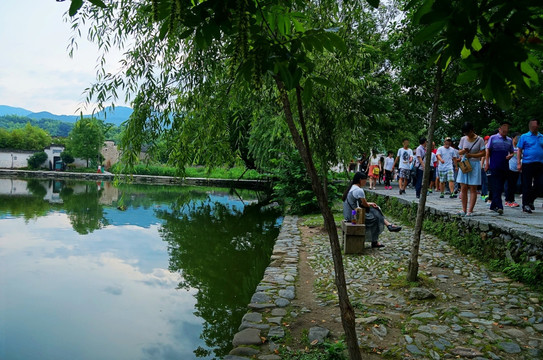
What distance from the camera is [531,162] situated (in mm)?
7215

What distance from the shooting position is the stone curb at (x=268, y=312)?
11.9ft

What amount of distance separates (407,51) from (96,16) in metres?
4.22

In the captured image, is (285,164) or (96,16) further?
(285,164)

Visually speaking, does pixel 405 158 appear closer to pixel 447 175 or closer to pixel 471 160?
pixel 447 175

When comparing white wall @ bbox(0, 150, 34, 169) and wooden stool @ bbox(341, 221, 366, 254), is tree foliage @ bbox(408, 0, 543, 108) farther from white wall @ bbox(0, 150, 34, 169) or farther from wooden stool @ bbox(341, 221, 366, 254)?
white wall @ bbox(0, 150, 34, 169)

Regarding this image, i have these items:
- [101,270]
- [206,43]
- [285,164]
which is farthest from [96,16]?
[285,164]

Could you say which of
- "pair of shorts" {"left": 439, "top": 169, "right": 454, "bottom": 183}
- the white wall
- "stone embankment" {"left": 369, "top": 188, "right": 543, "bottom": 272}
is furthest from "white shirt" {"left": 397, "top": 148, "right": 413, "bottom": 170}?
the white wall

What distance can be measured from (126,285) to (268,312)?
4255 mm

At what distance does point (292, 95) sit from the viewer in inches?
126

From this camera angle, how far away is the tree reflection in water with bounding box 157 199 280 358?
5.85 m

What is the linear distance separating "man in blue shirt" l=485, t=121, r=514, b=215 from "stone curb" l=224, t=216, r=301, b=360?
4151mm

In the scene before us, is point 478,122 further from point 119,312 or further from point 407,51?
point 119,312

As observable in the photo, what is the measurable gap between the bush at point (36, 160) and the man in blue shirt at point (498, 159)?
63.6 meters

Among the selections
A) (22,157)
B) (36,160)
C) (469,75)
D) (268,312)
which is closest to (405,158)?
(268,312)
